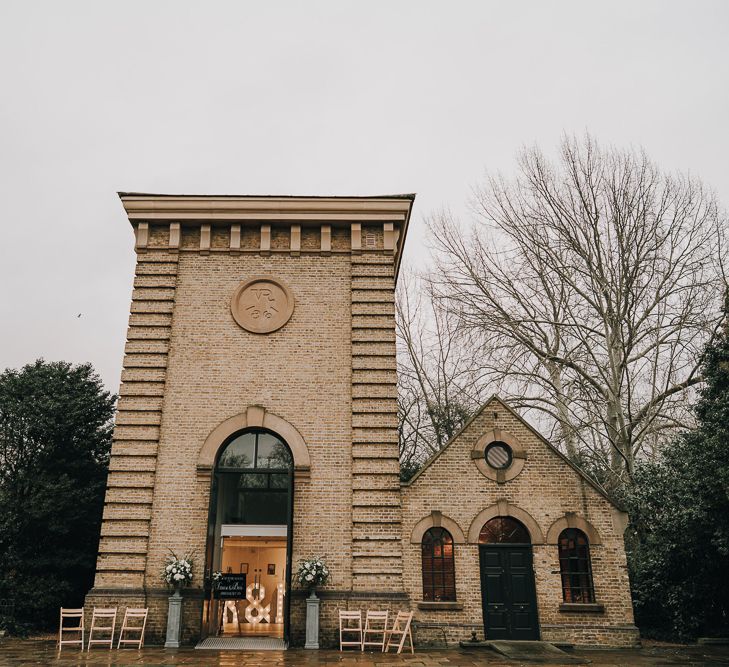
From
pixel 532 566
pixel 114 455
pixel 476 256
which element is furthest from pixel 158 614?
pixel 476 256

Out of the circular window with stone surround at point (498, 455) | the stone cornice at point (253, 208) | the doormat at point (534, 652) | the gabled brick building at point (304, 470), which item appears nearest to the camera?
the doormat at point (534, 652)

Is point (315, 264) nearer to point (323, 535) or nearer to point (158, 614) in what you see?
point (323, 535)

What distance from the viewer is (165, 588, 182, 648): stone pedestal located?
36.1 ft

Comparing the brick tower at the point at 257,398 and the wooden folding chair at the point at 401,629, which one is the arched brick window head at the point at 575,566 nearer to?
the wooden folding chair at the point at 401,629

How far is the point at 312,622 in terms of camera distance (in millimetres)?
11156

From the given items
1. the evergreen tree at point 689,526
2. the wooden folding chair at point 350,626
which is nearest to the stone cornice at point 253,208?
the evergreen tree at point 689,526

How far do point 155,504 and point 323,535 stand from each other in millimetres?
3674

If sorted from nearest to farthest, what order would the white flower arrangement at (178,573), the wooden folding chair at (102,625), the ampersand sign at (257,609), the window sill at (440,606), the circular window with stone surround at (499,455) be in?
1. the wooden folding chair at (102,625)
2. the white flower arrangement at (178,573)
3. the window sill at (440,606)
4. the ampersand sign at (257,609)
5. the circular window with stone surround at (499,455)

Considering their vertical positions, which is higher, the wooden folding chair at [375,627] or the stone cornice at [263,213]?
the stone cornice at [263,213]

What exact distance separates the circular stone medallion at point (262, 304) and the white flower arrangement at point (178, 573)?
17.2 ft

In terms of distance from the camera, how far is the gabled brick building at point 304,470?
38.9 ft

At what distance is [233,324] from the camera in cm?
1354

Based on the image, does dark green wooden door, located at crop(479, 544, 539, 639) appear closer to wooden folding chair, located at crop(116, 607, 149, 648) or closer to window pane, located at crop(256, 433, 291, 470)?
window pane, located at crop(256, 433, 291, 470)

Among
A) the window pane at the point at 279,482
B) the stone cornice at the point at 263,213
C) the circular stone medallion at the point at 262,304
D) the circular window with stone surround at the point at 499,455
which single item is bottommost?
the window pane at the point at 279,482
